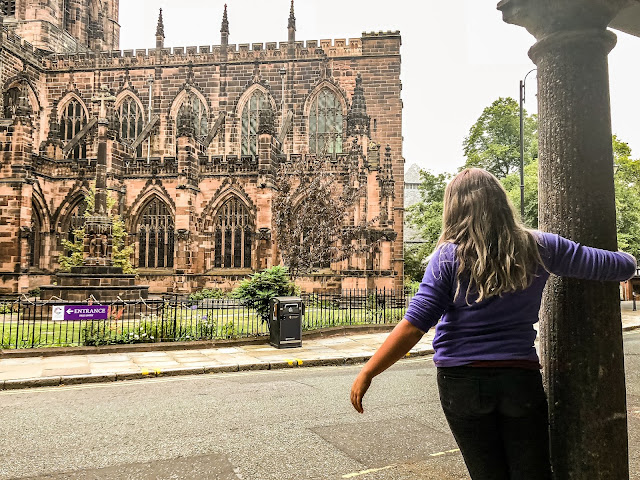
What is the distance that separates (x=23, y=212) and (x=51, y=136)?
7.73 metres

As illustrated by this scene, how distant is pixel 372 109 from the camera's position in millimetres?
31641

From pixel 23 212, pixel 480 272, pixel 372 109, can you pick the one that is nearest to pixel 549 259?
pixel 480 272

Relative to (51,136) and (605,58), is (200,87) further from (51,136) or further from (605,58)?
(605,58)

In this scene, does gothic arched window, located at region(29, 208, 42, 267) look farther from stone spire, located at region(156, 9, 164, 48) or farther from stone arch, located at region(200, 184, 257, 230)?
stone spire, located at region(156, 9, 164, 48)

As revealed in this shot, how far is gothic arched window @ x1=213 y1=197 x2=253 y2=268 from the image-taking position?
86.4 feet

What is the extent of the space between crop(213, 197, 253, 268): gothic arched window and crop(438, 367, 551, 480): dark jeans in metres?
24.6

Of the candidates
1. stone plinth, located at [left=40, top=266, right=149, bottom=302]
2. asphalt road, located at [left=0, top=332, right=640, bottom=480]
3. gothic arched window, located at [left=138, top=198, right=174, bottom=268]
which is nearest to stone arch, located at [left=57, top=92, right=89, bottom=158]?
gothic arched window, located at [left=138, top=198, right=174, bottom=268]

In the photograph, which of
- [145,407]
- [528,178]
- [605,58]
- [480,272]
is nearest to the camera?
[480,272]

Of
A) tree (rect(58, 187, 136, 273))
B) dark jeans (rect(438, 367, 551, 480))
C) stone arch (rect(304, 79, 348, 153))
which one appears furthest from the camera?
stone arch (rect(304, 79, 348, 153))

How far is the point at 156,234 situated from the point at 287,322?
16.7m

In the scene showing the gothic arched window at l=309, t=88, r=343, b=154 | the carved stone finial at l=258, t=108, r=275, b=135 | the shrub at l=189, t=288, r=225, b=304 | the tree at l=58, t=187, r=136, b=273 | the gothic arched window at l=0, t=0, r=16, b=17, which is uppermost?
the gothic arched window at l=0, t=0, r=16, b=17

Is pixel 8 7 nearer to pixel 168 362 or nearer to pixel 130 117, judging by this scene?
pixel 130 117

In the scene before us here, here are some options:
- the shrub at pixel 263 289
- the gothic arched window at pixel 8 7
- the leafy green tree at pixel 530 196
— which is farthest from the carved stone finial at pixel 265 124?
the gothic arched window at pixel 8 7

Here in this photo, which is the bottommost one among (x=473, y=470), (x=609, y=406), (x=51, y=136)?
(x=473, y=470)
